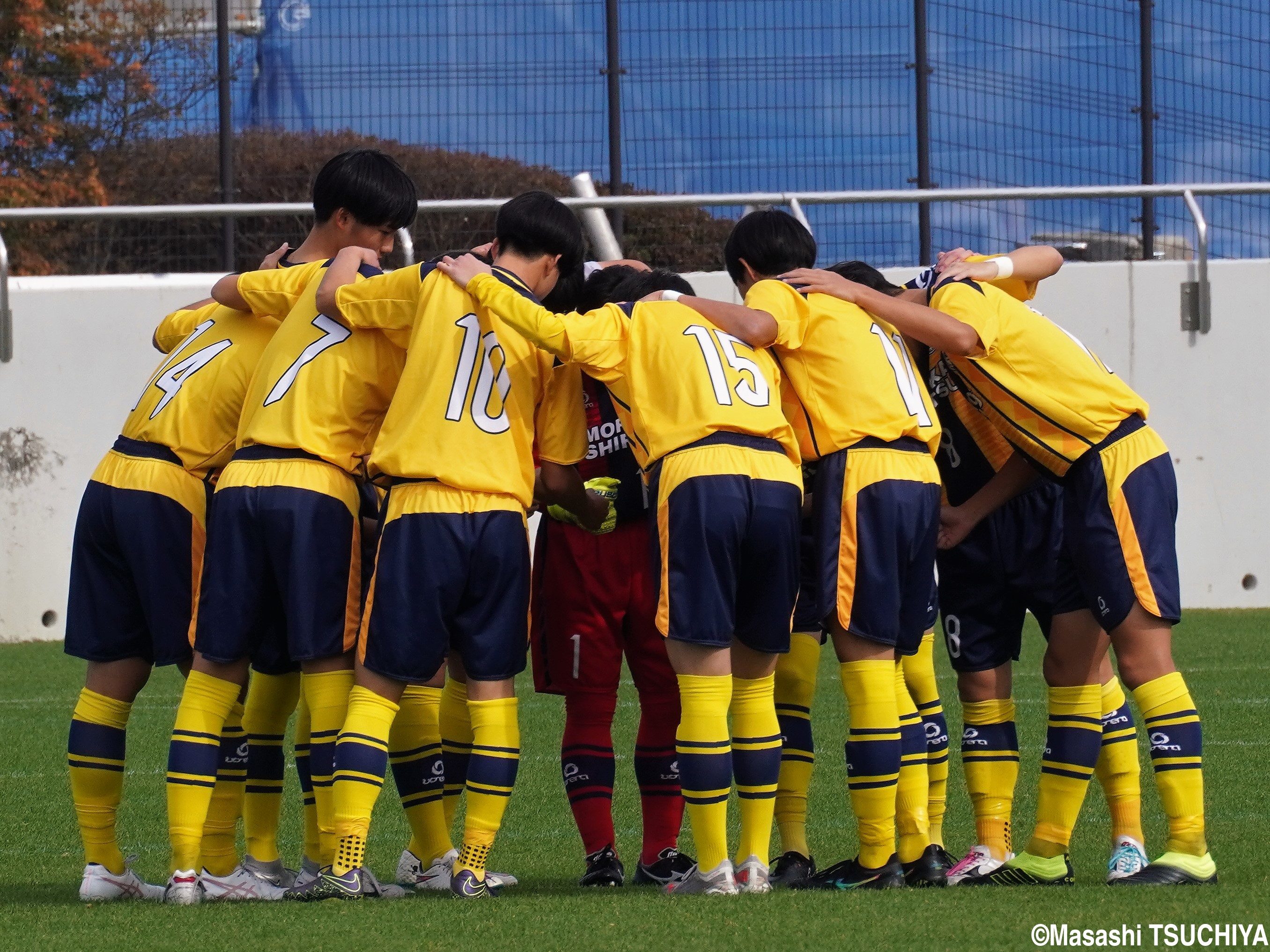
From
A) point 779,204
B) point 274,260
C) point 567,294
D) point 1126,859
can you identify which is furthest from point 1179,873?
point 779,204

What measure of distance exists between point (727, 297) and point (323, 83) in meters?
3.78

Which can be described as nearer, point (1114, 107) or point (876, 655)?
point (876, 655)

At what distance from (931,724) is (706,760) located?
1.02 m

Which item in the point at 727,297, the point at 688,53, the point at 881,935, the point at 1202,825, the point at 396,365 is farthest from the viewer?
the point at 688,53

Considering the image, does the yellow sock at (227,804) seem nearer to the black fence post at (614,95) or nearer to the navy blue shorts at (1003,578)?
the navy blue shorts at (1003,578)

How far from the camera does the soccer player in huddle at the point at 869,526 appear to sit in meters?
4.36

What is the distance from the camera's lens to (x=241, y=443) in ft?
14.8

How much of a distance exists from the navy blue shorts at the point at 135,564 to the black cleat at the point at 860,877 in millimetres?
1883

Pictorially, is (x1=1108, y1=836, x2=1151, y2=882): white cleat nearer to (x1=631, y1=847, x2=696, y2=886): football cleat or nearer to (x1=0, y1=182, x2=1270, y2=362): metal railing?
(x1=631, y1=847, x2=696, y2=886): football cleat

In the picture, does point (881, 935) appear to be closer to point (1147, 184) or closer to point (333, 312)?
point (333, 312)

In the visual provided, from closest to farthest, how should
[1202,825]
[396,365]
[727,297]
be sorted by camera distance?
[1202,825], [396,365], [727,297]

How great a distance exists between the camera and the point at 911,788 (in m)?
4.49

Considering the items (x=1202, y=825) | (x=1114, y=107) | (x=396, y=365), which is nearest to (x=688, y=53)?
(x=1114, y=107)

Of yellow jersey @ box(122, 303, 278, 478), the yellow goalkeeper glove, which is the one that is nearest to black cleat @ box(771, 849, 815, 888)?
the yellow goalkeeper glove
